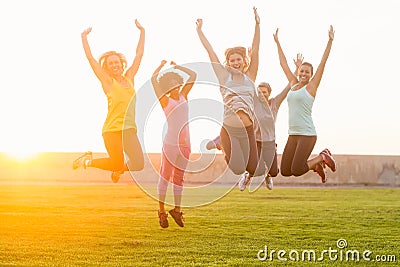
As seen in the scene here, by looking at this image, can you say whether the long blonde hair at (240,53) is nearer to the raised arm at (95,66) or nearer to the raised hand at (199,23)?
the raised hand at (199,23)

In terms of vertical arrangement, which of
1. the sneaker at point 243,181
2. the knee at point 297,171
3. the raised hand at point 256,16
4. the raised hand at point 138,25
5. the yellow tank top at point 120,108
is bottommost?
the sneaker at point 243,181

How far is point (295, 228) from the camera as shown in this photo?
105ft

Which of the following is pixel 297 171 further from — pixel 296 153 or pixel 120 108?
pixel 120 108

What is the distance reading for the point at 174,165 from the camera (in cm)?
1158

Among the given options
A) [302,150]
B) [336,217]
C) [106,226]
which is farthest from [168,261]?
[336,217]

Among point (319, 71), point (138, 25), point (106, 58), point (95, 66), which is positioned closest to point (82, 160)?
point (95, 66)

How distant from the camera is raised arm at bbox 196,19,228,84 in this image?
11141 mm

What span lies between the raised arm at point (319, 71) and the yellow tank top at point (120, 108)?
285 cm

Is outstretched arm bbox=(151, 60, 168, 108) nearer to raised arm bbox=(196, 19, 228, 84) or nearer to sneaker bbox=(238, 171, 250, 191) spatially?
raised arm bbox=(196, 19, 228, 84)

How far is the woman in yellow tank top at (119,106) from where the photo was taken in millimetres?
11273

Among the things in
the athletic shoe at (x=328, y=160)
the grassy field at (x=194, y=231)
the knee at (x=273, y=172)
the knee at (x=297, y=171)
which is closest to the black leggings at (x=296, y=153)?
the knee at (x=297, y=171)

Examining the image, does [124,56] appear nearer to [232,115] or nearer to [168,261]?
[232,115]

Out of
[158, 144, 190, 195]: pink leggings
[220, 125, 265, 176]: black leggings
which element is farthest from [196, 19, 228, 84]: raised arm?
[158, 144, 190, 195]: pink leggings

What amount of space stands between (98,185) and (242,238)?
104 feet
